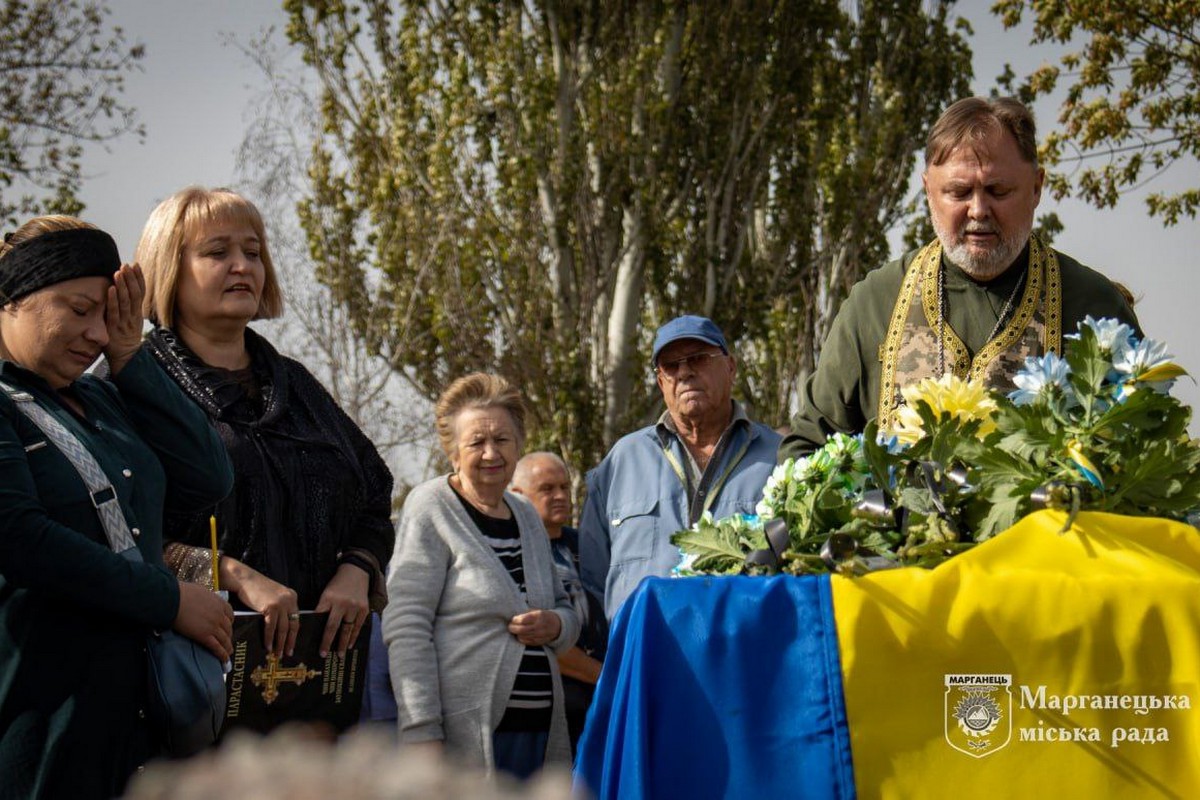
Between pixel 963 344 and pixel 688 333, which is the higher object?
pixel 688 333

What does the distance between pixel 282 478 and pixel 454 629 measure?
119 cm

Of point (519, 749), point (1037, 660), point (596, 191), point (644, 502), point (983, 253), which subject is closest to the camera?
point (1037, 660)

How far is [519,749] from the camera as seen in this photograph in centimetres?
436

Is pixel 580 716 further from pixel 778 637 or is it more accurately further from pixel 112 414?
pixel 778 637

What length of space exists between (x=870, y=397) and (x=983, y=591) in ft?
4.01

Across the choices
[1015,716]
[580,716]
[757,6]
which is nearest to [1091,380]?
[1015,716]

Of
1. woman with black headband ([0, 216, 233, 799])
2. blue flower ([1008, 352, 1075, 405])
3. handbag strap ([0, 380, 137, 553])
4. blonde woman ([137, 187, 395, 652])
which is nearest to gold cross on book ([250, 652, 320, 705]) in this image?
blonde woman ([137, 187, 395, 652])

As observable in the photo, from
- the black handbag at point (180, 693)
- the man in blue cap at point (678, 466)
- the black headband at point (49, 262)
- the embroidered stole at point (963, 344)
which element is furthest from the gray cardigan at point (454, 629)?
the black headband at point (49, 262)

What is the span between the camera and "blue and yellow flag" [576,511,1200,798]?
2.16 metres

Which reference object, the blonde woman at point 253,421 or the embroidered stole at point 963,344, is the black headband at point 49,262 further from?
the embroidered stole at point 963,344

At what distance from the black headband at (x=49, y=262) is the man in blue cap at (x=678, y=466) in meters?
2.53

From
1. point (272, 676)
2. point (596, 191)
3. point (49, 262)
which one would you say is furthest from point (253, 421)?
point (596, 191)

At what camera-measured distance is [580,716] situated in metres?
4.91

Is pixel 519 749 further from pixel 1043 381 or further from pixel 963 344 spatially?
pixel 1043 381
